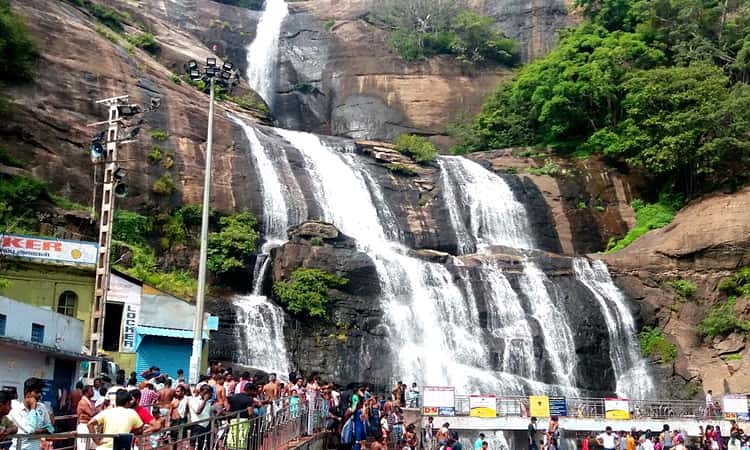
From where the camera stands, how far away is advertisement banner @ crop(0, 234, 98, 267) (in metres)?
26.1

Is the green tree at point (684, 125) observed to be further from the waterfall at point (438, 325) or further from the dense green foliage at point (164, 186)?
the dense green foliage at point (164, 186)

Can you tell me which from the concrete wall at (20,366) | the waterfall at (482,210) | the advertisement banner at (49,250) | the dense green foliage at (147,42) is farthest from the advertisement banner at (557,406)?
the dense green foliage at (147,42)

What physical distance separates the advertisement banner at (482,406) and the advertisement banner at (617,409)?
4.34m

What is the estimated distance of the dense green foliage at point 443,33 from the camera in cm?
6366

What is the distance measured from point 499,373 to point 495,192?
50.9 feet

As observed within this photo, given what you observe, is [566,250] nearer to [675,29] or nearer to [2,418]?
[675,29]

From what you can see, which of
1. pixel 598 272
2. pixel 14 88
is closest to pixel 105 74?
pixel 14 88

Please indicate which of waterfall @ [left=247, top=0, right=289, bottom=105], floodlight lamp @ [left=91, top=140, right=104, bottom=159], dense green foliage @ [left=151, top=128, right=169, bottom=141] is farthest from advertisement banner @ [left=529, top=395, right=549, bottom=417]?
waterfall @ [left=247, top=0, right=289, bottom=105]

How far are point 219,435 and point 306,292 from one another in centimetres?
2064

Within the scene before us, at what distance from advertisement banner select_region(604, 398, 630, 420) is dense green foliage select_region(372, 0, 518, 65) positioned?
39.4 metres

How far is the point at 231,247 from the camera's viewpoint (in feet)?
111

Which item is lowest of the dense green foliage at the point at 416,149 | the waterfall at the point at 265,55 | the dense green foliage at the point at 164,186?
the dense green foliage at the point at 164,186

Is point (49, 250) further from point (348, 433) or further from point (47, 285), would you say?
point (348, 433)

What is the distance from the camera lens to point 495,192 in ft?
152
